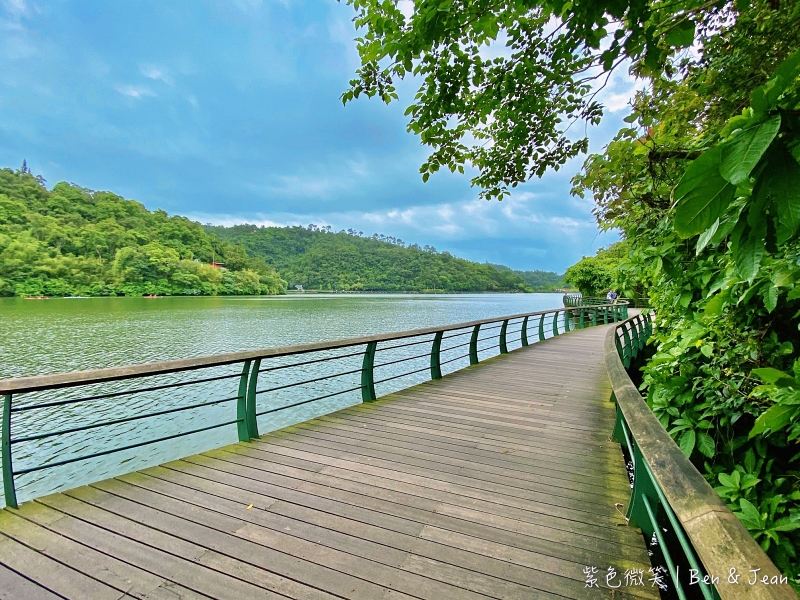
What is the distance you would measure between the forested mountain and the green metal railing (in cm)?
5608

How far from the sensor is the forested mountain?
51.3 m

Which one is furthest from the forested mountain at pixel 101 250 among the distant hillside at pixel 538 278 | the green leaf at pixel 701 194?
the distant hillside at pixel 538 278

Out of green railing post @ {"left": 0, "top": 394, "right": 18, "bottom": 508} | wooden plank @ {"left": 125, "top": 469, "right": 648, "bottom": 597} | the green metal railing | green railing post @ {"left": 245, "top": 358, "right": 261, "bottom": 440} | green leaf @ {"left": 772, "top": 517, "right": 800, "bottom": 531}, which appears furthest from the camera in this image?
green railing post @ {"left": 245, "top": 358, "right": 261, "bottom": 440}

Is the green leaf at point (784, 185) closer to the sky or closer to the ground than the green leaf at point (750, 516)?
closer to the sky

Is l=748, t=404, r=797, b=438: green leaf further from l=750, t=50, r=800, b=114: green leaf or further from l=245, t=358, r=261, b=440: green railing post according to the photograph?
l=245, t=358, r=261, b=440: green railing post

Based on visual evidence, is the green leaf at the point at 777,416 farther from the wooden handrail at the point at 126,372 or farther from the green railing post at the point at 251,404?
the green railing post at the point at 251,404

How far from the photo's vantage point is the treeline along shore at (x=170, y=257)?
177 ft

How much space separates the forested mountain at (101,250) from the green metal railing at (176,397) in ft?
184

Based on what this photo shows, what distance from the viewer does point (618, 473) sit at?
8.74 ft

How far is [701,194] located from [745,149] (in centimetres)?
9

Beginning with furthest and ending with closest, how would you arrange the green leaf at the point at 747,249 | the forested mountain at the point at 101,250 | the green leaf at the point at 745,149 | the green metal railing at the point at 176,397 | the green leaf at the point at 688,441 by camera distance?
1. the forested mountain at the point at 101,250
2. the green leaf at the point at 688,441
3. the green metal railing at the point at 176,397
4. the green leaf at the point at 747,249
5. the green leaf at the point at 745,149

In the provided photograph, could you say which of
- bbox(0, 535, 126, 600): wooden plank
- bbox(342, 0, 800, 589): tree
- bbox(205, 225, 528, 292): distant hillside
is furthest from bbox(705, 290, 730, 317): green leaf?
bbox(205, 225, 528, 292): distant hillside

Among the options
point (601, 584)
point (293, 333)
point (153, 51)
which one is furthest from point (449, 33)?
point (153, 51)

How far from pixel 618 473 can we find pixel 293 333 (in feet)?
68.5
